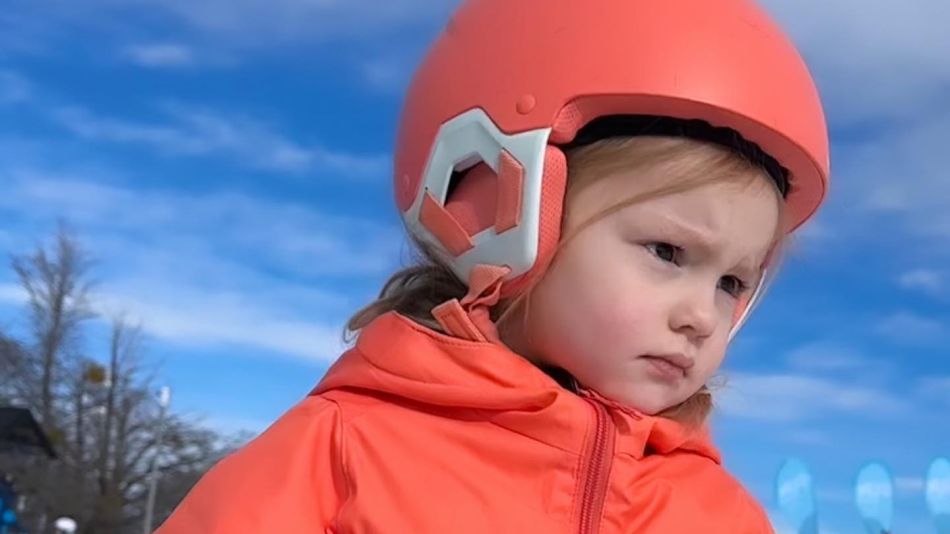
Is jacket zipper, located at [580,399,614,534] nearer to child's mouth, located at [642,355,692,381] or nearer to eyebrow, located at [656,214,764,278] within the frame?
child's mouth, located at [642,355,692,381]

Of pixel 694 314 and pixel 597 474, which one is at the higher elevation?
pixel 694 314

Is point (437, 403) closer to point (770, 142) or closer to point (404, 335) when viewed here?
point (404, 335)

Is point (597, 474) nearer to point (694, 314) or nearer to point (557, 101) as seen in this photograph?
point (694, 314)

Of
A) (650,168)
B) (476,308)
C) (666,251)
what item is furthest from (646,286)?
(476,308)

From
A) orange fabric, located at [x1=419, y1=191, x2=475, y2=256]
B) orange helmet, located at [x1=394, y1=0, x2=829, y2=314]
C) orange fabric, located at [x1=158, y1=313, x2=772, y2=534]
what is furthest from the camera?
orange fabric, located at [x1=419, y1=191, x2=475, y2=256]

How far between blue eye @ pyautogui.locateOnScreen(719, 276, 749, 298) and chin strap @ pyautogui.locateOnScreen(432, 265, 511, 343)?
0.38 meters

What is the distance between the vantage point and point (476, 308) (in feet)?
7.32

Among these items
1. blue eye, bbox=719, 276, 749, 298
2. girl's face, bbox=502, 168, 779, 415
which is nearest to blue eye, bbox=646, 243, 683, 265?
girl's face, bbox=502, 168, 779, 415

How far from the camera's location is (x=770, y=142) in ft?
7.24

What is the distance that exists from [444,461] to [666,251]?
1.64 feet

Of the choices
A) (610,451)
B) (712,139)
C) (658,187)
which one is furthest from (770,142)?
(610,451)

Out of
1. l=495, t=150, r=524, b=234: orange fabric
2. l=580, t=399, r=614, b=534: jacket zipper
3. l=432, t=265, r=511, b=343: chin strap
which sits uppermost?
l=495, t=150, r=524, b=234: orange fabric

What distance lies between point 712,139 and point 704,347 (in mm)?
352

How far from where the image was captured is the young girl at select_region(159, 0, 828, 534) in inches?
81.0
